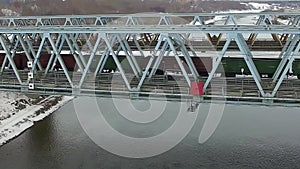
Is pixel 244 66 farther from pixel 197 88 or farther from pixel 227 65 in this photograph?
pixel 197 88

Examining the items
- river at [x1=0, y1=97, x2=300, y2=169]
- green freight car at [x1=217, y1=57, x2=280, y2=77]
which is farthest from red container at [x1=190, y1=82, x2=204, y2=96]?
green freight car at [x1=217, y1=57, x2=280, y2=77]

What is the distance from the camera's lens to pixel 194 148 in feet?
77.7

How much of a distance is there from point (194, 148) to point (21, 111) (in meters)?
15.4

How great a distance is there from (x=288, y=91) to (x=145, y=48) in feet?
40.2

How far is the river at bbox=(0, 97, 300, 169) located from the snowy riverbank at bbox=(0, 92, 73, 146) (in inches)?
36.2

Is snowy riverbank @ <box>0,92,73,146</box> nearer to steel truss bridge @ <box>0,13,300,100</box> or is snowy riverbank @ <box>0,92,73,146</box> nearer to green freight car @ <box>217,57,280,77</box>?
steel truss bridge @ <box>0,13,300,100</box>

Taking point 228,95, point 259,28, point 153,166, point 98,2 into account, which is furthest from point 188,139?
point 98,2

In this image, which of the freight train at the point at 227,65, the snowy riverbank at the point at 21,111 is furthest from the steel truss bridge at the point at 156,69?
the snowy riverbank at the point at 21,111

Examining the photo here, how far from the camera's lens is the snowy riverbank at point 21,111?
2831cm

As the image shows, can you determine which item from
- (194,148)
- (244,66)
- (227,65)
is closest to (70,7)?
(194,148)

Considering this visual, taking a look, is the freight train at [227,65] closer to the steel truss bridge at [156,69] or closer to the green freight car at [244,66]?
the green freight car at [244,66]

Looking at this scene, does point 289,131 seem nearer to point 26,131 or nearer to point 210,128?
point 210,128

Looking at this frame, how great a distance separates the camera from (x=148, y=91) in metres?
18.4

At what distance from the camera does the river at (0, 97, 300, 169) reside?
72.5 feet
